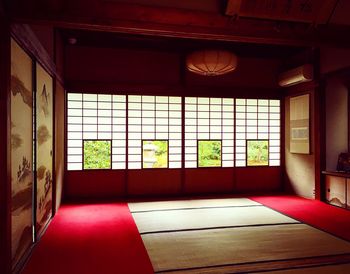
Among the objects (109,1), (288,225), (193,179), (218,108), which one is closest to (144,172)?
(193,179)

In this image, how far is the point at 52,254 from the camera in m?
3.16

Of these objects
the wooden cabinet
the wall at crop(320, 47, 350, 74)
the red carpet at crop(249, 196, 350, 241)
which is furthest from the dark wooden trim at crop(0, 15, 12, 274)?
the wooden cabinet

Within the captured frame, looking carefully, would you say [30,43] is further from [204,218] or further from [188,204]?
[188,204]

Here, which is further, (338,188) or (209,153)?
(209,153)

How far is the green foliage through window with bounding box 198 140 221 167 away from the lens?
6629 millimetres

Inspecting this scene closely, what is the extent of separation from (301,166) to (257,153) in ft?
3.18

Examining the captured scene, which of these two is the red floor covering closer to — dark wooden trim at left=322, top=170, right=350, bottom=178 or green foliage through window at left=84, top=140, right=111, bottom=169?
dark wooden trim at left=322, top=170, right=350, bottom=178

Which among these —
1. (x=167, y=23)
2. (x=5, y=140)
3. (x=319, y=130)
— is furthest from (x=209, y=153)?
(x=5, y=140)

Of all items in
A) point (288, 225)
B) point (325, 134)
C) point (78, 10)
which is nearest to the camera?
point (78, 10)

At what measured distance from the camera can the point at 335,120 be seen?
5852 mm

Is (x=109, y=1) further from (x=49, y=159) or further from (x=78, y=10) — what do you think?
(x=49, y=159)

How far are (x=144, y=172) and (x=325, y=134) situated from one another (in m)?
3.52

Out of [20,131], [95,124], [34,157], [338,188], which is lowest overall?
[338,188]

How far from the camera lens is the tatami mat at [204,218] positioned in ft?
13.6
